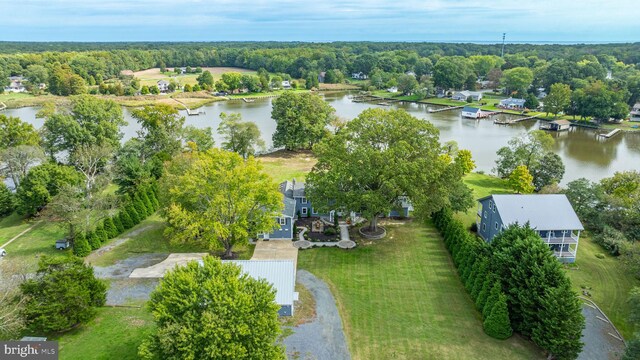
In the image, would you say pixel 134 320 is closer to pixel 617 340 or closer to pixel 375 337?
pixel 375 337

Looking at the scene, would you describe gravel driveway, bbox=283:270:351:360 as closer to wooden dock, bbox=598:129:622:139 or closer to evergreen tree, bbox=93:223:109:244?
Answer: evergreen tree, bbox=93:223:109:244

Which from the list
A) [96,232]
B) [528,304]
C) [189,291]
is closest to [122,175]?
[96,232]

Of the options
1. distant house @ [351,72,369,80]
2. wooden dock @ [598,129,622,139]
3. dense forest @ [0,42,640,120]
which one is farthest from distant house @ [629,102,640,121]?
distant house @ [351,72,369,80]

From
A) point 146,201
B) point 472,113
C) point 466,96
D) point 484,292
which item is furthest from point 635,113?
point 146,201

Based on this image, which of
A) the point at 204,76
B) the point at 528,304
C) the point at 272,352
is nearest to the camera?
the point at 272,352

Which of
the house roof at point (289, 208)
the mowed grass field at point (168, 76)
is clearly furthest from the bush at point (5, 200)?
the mowed grass field at point (168, 76)

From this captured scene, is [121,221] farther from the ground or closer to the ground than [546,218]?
closer to the ground

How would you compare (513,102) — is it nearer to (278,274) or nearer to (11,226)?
(278,274)
